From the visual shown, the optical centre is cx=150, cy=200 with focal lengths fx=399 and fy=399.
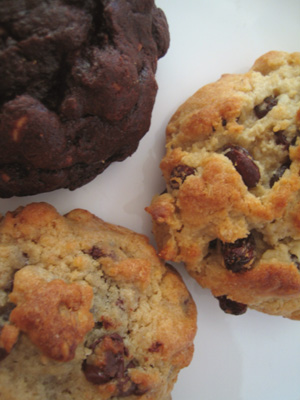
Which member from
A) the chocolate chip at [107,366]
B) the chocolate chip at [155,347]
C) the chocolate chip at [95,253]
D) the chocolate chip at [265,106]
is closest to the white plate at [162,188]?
the chocolate chip at [95,253]

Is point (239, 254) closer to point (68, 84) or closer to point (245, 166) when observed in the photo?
point (245, 166)

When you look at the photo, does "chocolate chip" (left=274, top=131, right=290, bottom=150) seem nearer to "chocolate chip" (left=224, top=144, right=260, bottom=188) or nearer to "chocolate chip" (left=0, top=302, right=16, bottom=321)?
"chocolate chip" (left=224, top=144, right=260, bottom=188)

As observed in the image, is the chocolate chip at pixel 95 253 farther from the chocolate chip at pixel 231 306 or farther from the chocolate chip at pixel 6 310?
the chocolate chip at pixel 231 306

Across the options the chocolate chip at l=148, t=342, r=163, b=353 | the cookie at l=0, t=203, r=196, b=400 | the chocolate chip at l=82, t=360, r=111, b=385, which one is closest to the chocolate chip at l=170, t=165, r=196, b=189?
the cookie at l=0, t=203, r=196, b=400

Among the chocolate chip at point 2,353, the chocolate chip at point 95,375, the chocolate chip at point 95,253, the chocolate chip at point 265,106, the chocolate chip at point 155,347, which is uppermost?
the chocolate chip at point 265,106

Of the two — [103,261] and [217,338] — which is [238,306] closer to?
[217,338]

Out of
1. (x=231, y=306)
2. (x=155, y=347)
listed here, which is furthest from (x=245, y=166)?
(x=155, y=347)

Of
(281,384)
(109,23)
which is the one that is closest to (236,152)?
(109,23)
